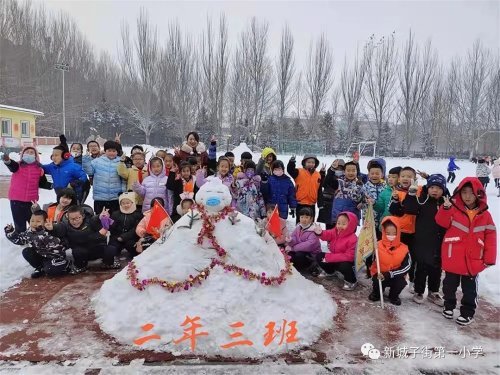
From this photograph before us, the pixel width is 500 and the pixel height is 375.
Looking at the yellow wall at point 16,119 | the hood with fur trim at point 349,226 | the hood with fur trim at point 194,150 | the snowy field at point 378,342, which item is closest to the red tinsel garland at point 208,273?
the snowy field at point 378,342

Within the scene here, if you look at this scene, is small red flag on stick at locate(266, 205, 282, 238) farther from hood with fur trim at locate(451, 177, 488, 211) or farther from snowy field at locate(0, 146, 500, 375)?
hood with fur trim at locate(451, 177, 488, 211)

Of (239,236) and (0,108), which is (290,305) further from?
(0,108)

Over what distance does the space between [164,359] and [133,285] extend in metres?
0.94

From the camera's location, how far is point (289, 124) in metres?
37.3

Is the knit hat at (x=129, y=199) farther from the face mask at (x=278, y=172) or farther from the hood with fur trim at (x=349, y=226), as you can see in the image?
Answer: the hood with fur trim at (x=349, y=226)

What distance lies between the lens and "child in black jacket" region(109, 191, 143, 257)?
18.9 ft

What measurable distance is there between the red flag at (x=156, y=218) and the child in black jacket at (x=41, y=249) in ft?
3.82

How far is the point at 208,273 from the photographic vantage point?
3.80 metres

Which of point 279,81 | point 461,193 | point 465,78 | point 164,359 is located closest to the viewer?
point 164,359

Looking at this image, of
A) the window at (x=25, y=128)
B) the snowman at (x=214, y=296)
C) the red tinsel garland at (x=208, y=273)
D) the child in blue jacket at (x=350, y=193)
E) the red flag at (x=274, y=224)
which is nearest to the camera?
the snowman at (x=214, y=296)

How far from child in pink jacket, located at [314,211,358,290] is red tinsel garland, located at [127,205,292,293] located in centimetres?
118

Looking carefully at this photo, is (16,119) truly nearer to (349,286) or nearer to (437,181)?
(349,286)

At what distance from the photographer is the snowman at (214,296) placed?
11.3 ft

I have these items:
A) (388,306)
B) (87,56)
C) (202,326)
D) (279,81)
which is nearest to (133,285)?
(202,326)
